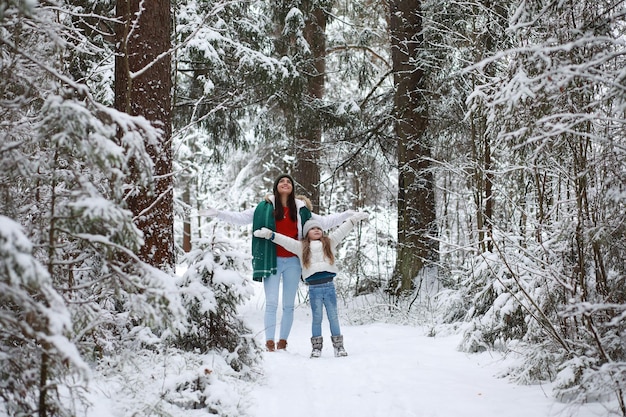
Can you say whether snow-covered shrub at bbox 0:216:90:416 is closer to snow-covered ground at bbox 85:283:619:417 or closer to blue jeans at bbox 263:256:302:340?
snow-covered ground at bbox 85:283:619:417

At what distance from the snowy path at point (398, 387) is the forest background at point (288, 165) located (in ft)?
0.92

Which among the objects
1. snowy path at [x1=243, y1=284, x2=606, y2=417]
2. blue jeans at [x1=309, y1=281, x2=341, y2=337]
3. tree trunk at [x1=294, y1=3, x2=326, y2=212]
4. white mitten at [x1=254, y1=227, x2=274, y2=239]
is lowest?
snowy path at [x1=243, y1=284, x2=606, y2=417]

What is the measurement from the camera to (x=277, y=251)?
19.9ft

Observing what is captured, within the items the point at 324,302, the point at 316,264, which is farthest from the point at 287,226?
the point at 324,302

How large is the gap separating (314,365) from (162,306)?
9.59 ft

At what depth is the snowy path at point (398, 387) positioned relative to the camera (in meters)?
3.42

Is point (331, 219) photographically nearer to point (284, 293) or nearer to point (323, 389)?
point (284, 293)

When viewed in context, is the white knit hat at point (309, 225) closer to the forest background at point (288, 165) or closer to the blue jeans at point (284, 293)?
the blue jeans at point (284, 293)

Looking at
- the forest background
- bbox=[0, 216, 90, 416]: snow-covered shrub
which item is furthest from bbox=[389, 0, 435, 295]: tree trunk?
bbox=[0, 216, 90, 416]: snow-covered shrub

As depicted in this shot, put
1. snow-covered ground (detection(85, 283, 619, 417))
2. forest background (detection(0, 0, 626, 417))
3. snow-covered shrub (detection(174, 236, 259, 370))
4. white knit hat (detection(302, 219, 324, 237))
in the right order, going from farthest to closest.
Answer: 1. white knit hat (detection(302, 219, 324, 237))
2. snow-covered shrub (detection(174, 236, 259, 370))
3. snow-covered ground (detection(85, 283, 619, 417))
4. forest background (detection(0, 0, 626, 417))

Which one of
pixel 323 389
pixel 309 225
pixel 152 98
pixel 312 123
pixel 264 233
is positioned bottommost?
pixel 323 389

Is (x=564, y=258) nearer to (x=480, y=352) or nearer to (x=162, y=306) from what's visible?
(x=480, y=352)

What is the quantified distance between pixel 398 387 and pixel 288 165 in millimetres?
7765

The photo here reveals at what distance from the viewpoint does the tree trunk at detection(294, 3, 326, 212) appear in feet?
31.1
